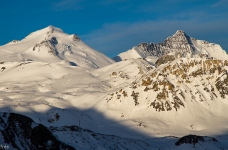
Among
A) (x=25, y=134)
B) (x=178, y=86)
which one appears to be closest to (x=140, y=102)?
(x=178, y=86)

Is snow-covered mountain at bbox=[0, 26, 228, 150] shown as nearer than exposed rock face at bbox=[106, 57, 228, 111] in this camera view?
Yes

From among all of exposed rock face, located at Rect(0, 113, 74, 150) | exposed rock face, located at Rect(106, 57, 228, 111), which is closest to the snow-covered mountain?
exposed rock face, located at Rect(106, 57, 228, 111)

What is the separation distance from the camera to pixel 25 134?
3384 centimetres

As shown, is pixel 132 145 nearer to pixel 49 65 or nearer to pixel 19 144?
pixel 19 144

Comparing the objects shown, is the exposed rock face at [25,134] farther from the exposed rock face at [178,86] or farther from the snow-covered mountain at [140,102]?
the exposed rock face at [178,86]

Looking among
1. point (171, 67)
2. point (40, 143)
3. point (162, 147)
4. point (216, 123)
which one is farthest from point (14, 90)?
point (40, 143)

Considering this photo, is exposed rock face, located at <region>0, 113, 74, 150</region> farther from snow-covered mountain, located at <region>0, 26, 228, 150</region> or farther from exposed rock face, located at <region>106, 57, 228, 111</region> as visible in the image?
exposed rock face, located at <region>106, 57, 228, 111</region>

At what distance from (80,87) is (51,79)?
86.4 ft

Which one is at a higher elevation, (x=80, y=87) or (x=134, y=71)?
(x=134, y=71)

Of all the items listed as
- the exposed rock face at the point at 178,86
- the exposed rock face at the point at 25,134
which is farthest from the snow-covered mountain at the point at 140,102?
the exposed rock face at the point at 25,134

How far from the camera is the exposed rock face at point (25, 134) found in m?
32.0

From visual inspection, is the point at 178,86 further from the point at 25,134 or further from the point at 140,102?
the point at 25,134

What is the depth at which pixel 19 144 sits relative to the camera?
31750 mm

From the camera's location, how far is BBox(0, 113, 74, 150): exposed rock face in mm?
31969
